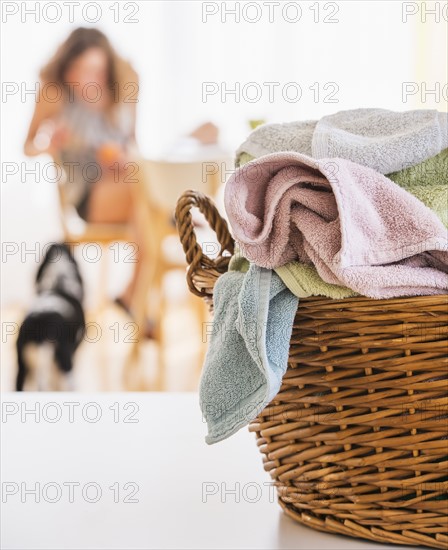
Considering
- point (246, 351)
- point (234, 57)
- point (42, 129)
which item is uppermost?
point (234, 57)

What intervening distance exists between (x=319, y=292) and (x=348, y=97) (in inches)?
112

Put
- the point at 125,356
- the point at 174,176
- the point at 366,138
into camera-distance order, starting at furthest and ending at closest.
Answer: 1. the point at 125,356
2. the point at 174,176
3. the point at 366,138

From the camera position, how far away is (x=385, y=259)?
0.54 m

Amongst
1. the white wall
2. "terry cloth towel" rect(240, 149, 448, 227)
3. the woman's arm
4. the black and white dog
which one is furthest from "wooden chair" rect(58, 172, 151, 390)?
"terry cloth towel" rect(240, 149, 448, 227)

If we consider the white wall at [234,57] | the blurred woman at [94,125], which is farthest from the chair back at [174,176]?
the white wall at [234,57]

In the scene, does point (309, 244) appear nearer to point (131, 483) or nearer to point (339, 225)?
point (339, 225)

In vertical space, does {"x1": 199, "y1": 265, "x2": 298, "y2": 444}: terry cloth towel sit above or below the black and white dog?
below

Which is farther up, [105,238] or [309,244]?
[105,238]

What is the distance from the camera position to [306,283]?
0.56 meters

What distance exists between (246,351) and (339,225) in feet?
0.36

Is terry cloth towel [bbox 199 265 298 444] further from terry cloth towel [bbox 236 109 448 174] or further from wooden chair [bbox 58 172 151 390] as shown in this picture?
wooden chair [bbox 58 172 151 390]

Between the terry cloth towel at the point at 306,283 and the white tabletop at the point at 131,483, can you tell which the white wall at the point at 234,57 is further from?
the terry cloth towel at the point at 306,283

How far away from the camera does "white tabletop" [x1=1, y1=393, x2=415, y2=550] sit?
60cm

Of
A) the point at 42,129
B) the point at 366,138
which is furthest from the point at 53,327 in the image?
the point at 366,138
